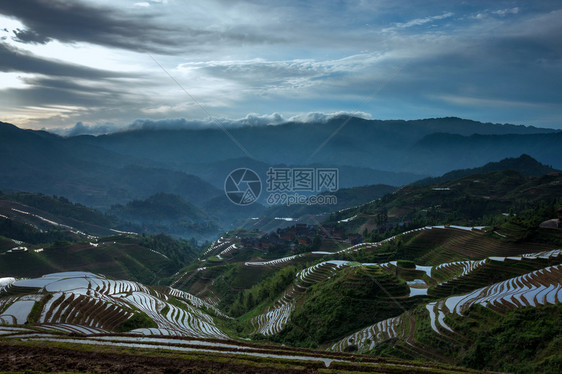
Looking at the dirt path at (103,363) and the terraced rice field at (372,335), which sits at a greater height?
the dirt path at (103,363)

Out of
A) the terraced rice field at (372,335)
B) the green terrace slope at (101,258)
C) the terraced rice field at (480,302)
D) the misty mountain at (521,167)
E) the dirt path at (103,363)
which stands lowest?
the green terrace slope at (101,258)

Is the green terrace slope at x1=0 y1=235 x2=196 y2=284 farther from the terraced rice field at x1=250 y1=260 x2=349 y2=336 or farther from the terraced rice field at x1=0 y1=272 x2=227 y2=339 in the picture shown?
the terraced rice field at x1=250 y1=260 x2=349 y2=336

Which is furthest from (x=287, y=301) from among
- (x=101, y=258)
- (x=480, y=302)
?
(x=101, y=258)

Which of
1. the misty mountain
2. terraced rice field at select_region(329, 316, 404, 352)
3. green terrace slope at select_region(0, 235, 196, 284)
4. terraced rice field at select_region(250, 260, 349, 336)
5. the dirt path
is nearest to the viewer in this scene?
the dirt path

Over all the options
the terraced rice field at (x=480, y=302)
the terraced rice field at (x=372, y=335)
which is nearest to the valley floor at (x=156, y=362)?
the terraced rice field at (x=480, y=302)

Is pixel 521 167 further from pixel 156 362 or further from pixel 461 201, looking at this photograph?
pixel 156 362

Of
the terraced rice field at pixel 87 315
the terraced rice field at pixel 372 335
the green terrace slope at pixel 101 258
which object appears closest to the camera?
the terraced rice field at pixel 372 335

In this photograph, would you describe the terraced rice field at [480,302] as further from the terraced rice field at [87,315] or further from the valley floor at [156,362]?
the terraced rice field at [87,315]

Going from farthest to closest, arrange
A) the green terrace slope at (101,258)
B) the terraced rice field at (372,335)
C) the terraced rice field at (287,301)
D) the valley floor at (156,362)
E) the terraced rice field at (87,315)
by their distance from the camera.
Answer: the green terrace slope at (101,258) → the terraced rice field at (287,301) → the terraced rice field at (87,315) → the terraced rice field at (372,335) → the valley floor at (156,362)

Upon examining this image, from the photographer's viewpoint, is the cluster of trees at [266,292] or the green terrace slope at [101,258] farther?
the green terrace slope at [101,258]

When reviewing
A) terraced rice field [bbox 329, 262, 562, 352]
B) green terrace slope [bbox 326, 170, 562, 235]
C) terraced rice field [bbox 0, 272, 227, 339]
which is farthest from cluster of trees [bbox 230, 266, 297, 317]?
green terrace slope [bbox 326, 170, 562, 235]

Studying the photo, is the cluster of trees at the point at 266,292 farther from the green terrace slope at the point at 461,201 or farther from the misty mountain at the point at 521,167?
the misty mountain at the point at 521,167

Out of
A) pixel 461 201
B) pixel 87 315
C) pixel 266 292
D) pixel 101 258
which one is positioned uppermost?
pixel 461 201
